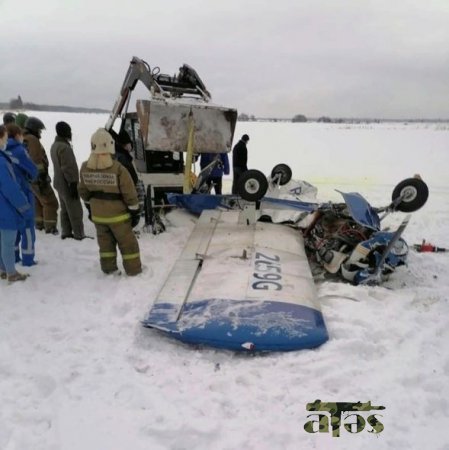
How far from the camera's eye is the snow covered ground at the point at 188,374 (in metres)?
2.57

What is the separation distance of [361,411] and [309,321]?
0.88m

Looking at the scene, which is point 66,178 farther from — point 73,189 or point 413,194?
point 413,194

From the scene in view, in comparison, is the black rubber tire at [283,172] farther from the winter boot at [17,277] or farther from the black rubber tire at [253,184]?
the winter boot at [17,277]

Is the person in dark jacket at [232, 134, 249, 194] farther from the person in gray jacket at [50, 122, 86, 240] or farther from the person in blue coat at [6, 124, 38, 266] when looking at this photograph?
the person in blue coat at [6, 124, 38, 266]

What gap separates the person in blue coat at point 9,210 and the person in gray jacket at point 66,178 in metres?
1.35

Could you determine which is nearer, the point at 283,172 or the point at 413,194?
the point at 413,194

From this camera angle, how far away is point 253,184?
17.6ft

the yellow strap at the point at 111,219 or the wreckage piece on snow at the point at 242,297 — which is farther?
the yellow strap at the point at 111,219

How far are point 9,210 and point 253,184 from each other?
276 cm

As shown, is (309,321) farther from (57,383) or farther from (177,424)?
(57,383)

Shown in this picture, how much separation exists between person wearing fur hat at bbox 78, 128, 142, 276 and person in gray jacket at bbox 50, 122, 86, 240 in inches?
50.4

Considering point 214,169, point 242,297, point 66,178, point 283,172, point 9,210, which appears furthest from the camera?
point 214,169

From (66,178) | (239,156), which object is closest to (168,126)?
(66,178)

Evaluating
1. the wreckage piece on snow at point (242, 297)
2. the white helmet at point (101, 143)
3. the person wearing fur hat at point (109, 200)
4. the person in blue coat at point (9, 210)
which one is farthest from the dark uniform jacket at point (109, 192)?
the wreckage piece on snow at point (242, 297)
